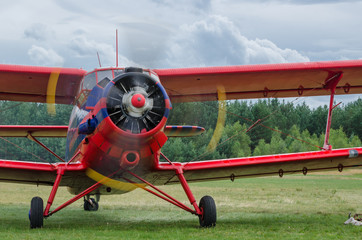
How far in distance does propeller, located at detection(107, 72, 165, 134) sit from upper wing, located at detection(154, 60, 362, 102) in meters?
2.75

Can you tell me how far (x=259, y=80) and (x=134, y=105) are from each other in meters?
4.90

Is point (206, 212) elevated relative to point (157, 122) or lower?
lower

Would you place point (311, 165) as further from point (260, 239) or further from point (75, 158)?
point (75, 158)

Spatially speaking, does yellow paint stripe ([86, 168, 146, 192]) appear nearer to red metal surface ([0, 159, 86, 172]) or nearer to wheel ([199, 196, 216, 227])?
red metal surface ([0, 159, 86, 172])

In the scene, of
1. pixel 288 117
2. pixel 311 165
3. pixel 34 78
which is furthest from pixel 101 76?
pixel 288 117

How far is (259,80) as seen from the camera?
460 inches

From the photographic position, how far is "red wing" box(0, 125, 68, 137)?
1134 cm

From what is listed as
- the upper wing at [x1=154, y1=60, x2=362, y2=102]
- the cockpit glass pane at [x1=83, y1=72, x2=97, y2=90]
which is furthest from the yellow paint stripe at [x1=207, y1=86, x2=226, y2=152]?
the cockpit glass pane at [x1=83, y1=72, x2=97, y2=90]

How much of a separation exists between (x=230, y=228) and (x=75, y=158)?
306 cm

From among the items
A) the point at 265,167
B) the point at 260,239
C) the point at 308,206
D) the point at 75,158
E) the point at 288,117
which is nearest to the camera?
the point at 260,239

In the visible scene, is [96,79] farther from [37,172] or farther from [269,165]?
[269,165]

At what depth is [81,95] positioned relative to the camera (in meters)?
8.97

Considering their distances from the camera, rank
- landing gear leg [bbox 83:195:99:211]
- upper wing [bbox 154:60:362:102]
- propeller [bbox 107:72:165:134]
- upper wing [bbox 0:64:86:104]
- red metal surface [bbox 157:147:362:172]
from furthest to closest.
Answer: landing gear leg [bbox 83:195:99:211], upper wing [bbox 154:60:362:102], upper wing [bbox 0:64:86:104], red metal surface [bbox 157:147:362:172], propeller [bbox 107:72:165:134]

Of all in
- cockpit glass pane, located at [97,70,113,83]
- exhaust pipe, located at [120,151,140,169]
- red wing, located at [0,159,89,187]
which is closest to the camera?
exhaust pipe, located at [120,151,140,169]
